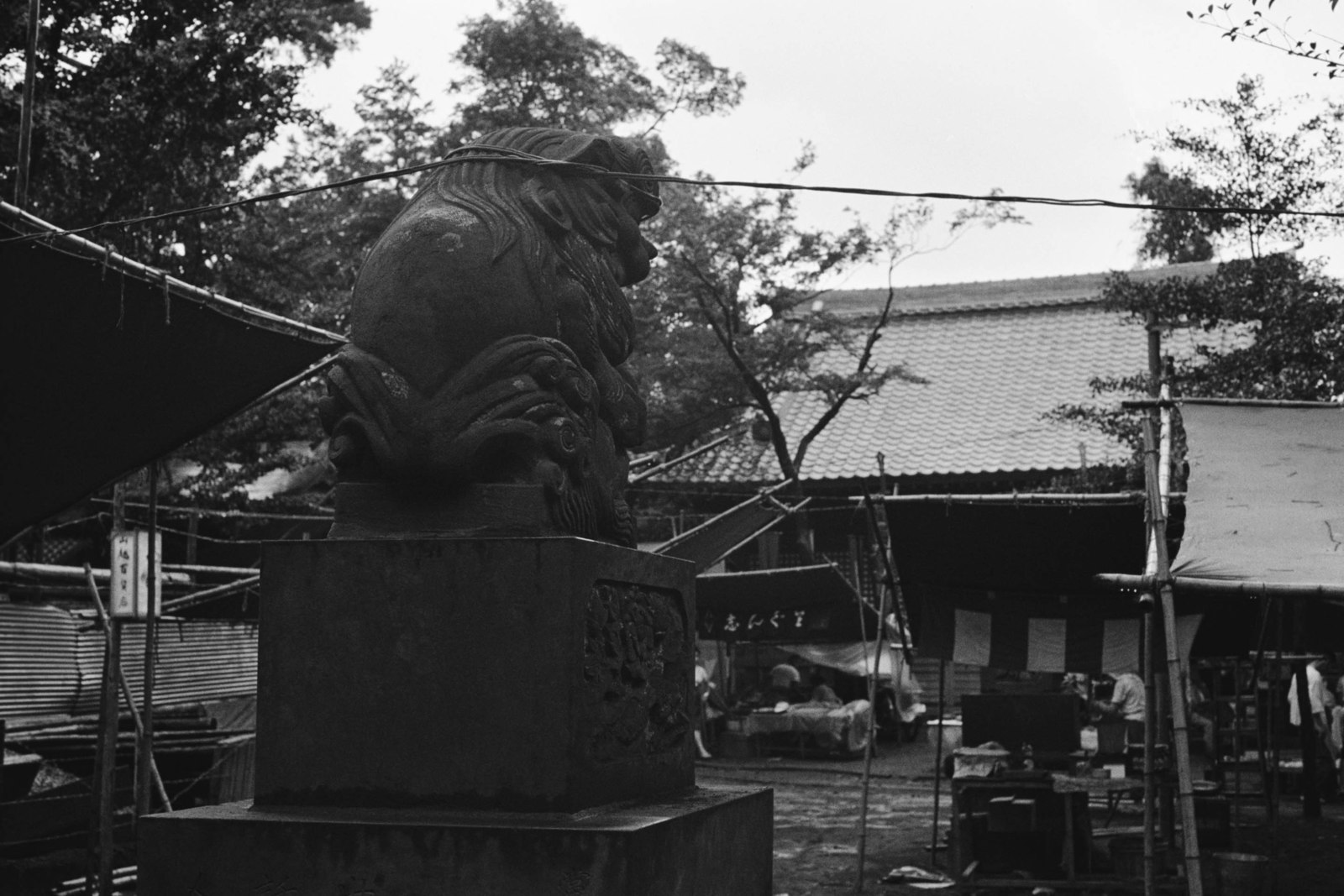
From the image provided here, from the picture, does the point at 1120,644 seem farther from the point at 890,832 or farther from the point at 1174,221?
the point at 1174,221

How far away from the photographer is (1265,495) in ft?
26.3

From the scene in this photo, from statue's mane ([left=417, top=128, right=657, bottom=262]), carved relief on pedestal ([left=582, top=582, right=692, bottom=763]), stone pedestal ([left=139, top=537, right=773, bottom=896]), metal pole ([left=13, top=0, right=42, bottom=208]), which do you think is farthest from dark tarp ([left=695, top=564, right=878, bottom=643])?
stone pedestal ([left=139, top=537, right=773, bottom=896])

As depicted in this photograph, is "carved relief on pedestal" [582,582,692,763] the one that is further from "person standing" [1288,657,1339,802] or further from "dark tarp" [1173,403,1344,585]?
"person standing" [1288,657,1339,802]

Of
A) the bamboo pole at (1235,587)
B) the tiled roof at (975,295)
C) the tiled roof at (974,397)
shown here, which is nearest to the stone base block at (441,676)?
the bamboo pole at (1235,587)

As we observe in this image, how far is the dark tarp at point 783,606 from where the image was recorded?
18.3 meters

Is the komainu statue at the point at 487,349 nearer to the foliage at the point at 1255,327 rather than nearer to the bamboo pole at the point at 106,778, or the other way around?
the bamboo pole at the point at 106,778

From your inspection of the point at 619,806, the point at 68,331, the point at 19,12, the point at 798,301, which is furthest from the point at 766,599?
the point at 619,806

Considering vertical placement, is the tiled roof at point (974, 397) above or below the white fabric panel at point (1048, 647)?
above

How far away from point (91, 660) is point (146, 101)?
18.3ft

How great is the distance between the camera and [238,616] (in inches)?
492

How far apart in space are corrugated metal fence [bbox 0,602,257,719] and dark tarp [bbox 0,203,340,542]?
123 inches

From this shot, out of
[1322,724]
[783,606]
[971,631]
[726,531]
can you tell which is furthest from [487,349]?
[1322,724]

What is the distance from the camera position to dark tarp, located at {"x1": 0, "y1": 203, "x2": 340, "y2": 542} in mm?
5906

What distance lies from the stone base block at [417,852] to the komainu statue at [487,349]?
950 mm
